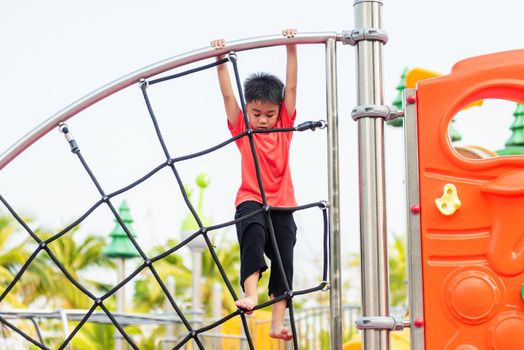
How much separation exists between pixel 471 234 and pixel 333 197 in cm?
40

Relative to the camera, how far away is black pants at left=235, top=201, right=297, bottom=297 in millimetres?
2826

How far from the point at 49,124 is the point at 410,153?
1.16m

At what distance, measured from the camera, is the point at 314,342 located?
6945mm

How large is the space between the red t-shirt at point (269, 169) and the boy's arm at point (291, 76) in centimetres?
6

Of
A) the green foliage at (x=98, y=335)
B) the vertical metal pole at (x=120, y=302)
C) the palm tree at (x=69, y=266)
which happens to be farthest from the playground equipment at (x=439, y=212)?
the palm tree at (x=69, y=266)

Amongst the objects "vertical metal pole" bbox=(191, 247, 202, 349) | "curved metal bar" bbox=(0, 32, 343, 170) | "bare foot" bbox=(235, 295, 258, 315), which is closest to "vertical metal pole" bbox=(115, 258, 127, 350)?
"vertical metal pole" bbox=(191, 247, 202, 349)

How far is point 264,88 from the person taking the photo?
2936mm

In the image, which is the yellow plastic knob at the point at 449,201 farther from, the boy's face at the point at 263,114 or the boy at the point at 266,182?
the boy's face at the point at 263,114

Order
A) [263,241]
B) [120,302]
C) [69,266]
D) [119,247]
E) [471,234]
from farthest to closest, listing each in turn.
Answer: [69,266], [119,247], [120,302], [263,241], [471,234]

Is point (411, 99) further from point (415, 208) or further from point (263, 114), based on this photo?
point (263, 114)

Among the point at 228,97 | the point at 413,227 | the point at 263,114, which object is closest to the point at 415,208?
the point at 413,227

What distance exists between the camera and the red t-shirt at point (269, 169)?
2.86 meters

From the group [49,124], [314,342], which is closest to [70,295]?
[314,342]

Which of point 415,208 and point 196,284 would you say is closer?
point 415,208
